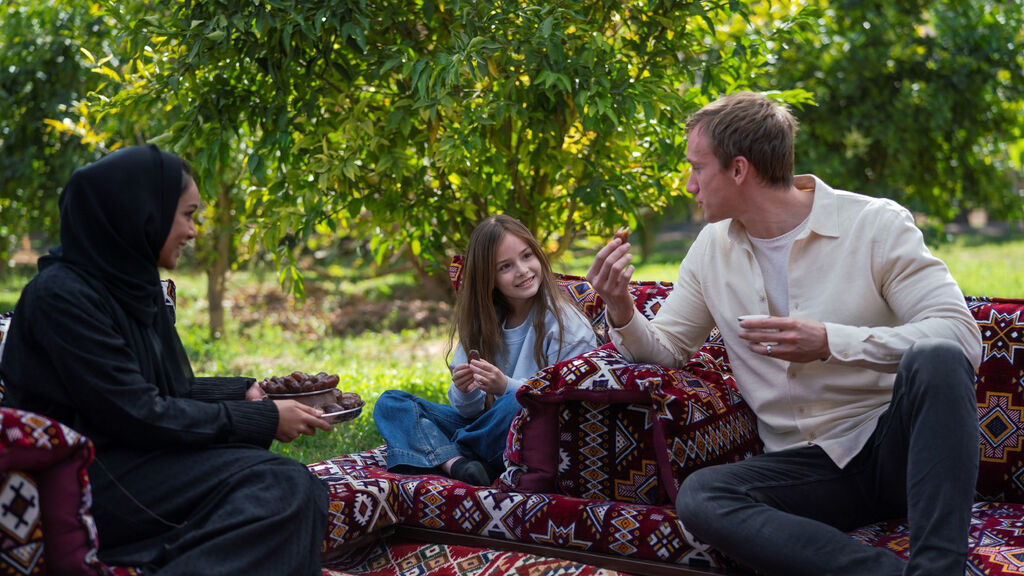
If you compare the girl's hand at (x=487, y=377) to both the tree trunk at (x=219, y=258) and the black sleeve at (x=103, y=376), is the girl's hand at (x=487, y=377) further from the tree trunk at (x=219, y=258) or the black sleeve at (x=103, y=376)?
the tree trunk at (x=219, y=258)

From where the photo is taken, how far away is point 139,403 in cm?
254

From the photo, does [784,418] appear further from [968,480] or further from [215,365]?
[215,365]

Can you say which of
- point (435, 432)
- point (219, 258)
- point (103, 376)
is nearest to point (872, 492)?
point (435, 432)

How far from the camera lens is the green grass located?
18.3 feet

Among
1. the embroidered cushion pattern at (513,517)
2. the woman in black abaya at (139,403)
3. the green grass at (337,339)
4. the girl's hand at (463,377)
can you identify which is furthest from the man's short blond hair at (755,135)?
the green grass at (337,339)

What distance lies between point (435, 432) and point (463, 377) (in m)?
0.29

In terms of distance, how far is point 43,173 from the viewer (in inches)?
359

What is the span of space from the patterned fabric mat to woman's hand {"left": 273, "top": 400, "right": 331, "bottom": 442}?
49 centimetres

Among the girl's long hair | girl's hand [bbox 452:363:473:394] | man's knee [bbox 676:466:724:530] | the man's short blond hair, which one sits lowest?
man's knee [bbox 676:466:724:530]

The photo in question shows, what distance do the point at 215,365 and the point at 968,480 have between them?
20.0 feet

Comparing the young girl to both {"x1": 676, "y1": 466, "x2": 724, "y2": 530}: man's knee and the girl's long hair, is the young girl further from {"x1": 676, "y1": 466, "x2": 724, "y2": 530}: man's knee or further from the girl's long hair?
{"x1": 676, "y1": 466, "x2": 724, "y2": 530}: man's knee

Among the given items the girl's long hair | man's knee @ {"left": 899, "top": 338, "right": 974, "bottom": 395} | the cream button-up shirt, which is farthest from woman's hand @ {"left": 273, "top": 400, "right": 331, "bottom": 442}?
man's knee @ {"left": 899, "top": 338, "right": 974, "bottom": 395}

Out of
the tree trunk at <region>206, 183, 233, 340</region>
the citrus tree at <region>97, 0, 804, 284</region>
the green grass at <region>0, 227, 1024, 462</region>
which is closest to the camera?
the citrus tree at <region>97, 0, 804, 284</region>

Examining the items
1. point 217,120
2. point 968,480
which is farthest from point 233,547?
point 217,120
